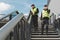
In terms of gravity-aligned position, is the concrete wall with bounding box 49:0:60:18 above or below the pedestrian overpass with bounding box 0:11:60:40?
above

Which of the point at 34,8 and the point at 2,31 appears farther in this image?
the point at 34,8

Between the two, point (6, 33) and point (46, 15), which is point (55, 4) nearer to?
point (46, 15)

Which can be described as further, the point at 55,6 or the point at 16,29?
the point at 55,6

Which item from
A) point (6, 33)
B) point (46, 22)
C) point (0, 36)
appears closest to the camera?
point (0, 36)

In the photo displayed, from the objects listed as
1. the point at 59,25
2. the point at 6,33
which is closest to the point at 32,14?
the point at 59,25

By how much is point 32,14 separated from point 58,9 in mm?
14268

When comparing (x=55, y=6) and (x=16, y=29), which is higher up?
(x=55, y=6)

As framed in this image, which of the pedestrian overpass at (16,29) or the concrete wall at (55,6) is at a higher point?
the concrete wall at (55,6)

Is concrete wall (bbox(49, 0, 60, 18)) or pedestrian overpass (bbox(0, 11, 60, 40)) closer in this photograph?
pedestrian overpass (bbox(0, 11, 60, 40))

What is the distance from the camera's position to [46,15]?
11.8 metres

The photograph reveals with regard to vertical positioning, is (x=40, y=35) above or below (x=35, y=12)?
below

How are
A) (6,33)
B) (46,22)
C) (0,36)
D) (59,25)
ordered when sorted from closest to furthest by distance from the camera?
(0,36) → (6,33) → (46,22) → (59,25)

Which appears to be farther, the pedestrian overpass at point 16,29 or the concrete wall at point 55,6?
the concrete wall at point 55,6

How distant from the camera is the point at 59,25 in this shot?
13.2 meters
